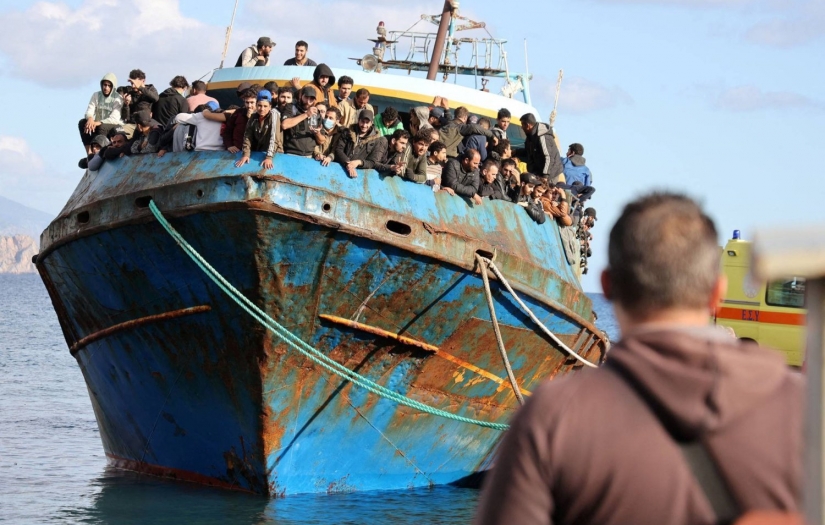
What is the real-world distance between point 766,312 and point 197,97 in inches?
346

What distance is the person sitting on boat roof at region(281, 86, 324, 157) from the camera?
9.59 metres

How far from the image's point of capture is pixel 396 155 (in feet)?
32.6

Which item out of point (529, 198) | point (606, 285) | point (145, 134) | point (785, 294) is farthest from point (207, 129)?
point (785, 294)

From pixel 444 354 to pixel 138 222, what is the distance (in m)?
2.80

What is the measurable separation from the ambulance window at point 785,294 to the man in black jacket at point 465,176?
7.61 meters

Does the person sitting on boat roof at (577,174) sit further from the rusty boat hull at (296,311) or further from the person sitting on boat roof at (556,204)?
the rusty boat hull at (296,311)

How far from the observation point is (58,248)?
10945mm

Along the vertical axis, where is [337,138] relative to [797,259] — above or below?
above

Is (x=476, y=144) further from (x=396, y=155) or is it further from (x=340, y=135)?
(x=340, y=135)

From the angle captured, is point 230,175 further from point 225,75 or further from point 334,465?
point 225,75

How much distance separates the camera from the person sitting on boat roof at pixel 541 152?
12.9 metres

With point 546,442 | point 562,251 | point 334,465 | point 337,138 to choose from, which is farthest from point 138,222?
point 546,442

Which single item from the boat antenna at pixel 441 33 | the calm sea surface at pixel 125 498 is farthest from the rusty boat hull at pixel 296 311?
the boat antenna at pixel 441 33

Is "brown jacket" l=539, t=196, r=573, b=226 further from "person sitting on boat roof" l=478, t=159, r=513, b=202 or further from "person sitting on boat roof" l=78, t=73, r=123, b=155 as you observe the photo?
"person sitting on boat roof" l=78, t=73, r=123, b=155
